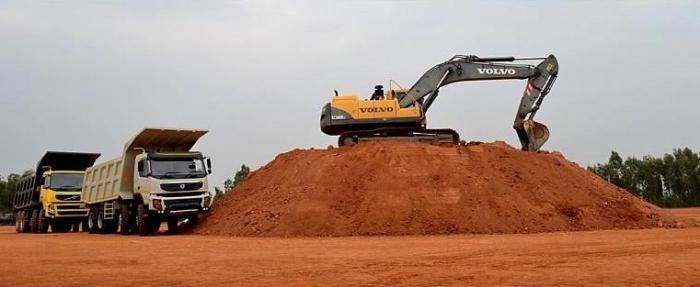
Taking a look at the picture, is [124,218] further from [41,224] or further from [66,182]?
[41,224]

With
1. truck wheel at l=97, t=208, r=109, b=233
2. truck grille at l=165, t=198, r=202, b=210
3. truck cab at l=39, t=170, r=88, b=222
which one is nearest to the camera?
truck grille at l=165, t=198, r=202, b=210

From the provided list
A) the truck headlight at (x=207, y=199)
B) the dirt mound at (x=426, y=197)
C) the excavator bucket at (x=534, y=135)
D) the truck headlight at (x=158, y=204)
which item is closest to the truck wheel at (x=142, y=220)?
the truck headlight at (x=158, y=204)

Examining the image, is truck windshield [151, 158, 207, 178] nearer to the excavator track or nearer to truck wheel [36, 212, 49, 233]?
the excavator track

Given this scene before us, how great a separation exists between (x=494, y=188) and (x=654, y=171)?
4370 cm

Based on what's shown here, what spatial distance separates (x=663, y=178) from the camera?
5788 cm

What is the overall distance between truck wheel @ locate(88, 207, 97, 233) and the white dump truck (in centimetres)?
125

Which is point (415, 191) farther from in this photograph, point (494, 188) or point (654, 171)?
point (654, 171)

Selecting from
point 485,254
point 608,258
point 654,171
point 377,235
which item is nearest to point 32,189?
point 377,235

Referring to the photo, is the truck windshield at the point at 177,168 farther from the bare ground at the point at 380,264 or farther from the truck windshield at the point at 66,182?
the truck windshield at the point at 66,182

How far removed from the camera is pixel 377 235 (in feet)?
61.5

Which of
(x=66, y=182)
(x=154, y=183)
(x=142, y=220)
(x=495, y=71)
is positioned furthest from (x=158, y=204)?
(x=495, y=71)

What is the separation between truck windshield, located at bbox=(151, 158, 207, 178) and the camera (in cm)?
2196

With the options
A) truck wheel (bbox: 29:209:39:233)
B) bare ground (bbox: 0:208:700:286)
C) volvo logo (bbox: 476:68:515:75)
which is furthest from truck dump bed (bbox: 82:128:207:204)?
volvo logo (bbox: 476:68:515:75)

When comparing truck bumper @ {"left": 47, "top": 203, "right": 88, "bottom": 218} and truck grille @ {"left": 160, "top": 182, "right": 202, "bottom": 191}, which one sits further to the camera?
truck bumper @ {"left": 47, "top": 203, "right": 88, "bottom": 218}
